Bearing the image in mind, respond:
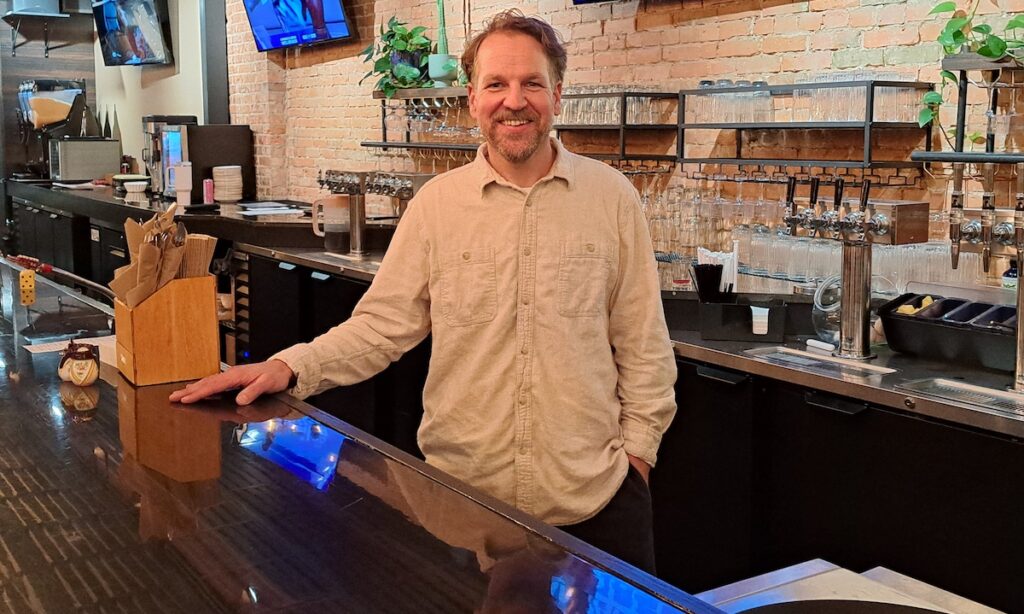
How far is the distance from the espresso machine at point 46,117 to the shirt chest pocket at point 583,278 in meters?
9.32

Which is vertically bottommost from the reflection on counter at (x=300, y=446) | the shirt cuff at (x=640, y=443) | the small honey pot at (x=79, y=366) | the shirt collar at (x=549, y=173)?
the shirt cuff at (x=640, y=443)

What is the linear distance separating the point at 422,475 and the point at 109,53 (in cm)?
924

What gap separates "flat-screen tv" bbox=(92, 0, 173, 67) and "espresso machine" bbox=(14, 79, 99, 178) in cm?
70

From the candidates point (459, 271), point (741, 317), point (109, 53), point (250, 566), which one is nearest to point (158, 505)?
point (250, 566)

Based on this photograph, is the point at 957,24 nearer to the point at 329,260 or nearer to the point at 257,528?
the point at 257,528

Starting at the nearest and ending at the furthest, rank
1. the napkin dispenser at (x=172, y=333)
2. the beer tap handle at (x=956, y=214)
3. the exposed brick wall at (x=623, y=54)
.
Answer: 1. the napkin dispenser at (x=172, y=333)
2. the beer tap handle at (x=956, y=214)
3. the exposed brick wall at (x=623, y=54)

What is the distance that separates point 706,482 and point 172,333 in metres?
1.67

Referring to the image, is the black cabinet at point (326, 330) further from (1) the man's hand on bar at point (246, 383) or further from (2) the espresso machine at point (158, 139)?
(2) the espresso machine at point (158, 139)

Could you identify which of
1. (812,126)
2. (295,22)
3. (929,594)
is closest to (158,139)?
(295,22)

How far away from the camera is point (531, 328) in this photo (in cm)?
216

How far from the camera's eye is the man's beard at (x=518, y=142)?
6.93 ft

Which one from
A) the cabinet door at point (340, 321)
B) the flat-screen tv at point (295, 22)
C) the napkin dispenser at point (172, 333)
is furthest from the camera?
the flat-screen tv at point (295, 22)

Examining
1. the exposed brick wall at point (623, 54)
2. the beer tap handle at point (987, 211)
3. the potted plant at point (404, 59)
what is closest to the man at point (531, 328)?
the beer tap handle at point (987, 211)

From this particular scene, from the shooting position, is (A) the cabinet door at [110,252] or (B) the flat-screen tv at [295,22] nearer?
(B) the flat-screen tv at [295,22]
